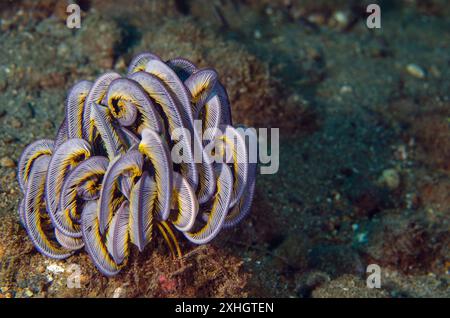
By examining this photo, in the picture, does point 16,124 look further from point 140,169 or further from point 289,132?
point 289,132

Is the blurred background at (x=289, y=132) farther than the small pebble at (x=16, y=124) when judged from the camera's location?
No

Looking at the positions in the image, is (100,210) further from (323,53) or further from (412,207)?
(323,53)

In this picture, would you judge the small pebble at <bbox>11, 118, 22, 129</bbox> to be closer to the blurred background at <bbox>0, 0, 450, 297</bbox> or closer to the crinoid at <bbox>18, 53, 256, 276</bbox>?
the blurred background at <bbox>0, 0, 450, 297</bbox>

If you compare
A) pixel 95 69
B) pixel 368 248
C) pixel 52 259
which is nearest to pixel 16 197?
pixel 52 259

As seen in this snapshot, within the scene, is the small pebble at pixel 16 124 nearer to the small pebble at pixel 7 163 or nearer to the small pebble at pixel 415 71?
the small pebble at pixel 7 163

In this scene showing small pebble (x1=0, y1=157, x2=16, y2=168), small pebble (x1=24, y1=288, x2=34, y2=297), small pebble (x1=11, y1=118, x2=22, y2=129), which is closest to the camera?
small pebble (x1=24, y1=288, x2=34, y2=297)

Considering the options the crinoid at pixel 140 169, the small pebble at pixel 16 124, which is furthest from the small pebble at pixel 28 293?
the small pebble at pixel 16 124

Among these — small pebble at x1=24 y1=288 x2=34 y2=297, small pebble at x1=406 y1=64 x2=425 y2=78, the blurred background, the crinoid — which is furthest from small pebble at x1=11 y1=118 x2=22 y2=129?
small pebble at x1=406 y1=64 x2=425 y2=78

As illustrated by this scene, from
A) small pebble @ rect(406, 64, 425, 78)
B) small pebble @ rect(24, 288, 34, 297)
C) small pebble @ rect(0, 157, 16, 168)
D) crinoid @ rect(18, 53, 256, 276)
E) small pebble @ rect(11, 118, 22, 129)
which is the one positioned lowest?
small pebble @ rect(406, 64, 425, 78)
